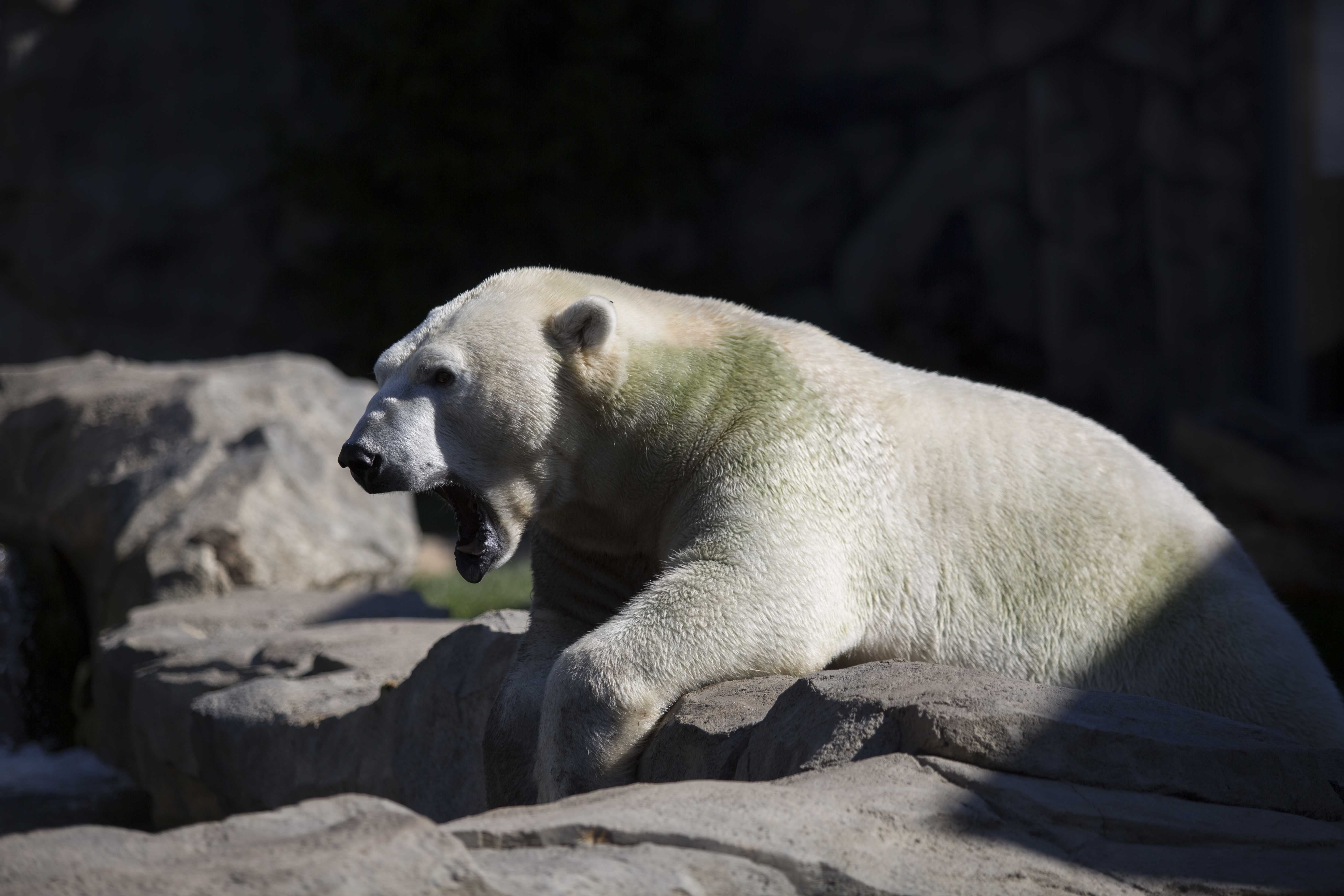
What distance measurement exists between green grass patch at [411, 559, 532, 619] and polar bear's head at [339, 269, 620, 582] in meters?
2.97

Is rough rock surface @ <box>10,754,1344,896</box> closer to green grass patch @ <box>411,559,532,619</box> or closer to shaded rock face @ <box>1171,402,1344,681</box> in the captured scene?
green grass patch @ <box>411,559,532,619</box>

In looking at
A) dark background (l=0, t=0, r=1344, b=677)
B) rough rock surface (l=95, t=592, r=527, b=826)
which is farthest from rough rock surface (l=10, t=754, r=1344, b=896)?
dark background (l=0, t=0, r=1344, b=677)

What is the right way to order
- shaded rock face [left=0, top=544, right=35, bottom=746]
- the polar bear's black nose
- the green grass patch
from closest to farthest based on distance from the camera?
the polar bear's black nose, shaded rock face [left=0, top=544, right=35, bottom=746], the green grass patch

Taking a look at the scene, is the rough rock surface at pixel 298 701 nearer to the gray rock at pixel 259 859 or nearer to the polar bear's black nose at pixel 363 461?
the polar bear's black nose at pixel 363 461

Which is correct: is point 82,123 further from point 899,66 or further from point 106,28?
point 899,66

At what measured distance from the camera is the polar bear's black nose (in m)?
2.48

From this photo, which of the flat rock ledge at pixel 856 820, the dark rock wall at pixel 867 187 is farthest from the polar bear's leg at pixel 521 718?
the dark rock wall at pixel 867 187

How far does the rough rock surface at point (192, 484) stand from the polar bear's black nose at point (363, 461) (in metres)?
2.98

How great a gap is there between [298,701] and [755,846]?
7.39ft

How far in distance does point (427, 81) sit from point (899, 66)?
3.91m

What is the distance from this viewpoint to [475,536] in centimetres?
269

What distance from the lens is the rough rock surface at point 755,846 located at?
1.44 metres

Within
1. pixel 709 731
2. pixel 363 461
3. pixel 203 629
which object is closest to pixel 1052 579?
pixel 709 731

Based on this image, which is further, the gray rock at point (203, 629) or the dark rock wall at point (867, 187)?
the dark rock wall at point (867, 187)
